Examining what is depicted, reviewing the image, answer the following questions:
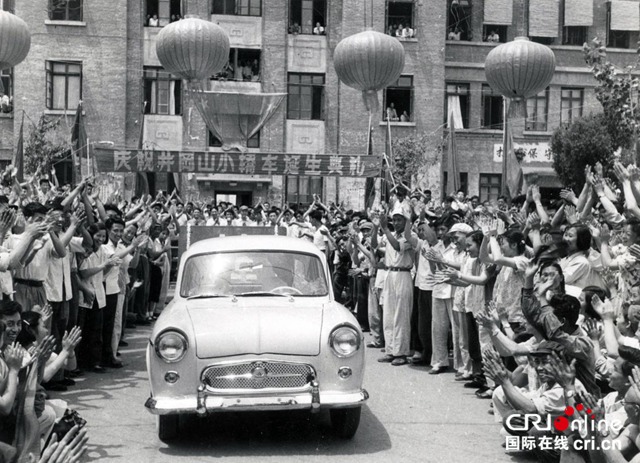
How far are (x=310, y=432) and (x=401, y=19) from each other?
30.3m

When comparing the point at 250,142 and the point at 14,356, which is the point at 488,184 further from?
the point at 14,356

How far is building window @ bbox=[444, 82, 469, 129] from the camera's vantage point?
36.0 metres

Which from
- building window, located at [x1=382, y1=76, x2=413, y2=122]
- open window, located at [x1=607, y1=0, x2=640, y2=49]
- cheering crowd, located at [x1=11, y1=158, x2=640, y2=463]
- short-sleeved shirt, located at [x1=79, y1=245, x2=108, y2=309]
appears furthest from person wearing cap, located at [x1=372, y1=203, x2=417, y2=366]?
open window, located at [x1=607, y1=0, x2=640, y2=49]

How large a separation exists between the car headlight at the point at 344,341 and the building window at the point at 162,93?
93.7 ft

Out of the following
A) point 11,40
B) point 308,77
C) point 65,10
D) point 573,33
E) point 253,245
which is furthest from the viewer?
point 573,33

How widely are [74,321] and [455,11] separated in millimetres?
29620

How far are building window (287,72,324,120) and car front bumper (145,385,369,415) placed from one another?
29111 millimetres

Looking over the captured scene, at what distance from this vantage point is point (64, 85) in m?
33.7

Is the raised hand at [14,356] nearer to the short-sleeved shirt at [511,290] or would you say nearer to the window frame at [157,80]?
the short-sleeved shirt at [511,290]

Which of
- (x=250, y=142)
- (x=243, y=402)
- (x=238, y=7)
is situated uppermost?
(x=238, y=7)

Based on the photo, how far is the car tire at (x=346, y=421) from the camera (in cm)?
727

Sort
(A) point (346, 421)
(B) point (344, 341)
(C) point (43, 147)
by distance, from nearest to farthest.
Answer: (B) point (344, 341)
(A) point (346, 421)
(C) point (43, 147)

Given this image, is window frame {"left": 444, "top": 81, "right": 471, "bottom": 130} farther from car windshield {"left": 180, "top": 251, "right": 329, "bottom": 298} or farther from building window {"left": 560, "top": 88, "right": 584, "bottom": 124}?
car windshield {"left": 180, "top": 251, "right": 329, "bottom": 298}

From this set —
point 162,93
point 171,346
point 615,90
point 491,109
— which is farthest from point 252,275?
point 491,109
